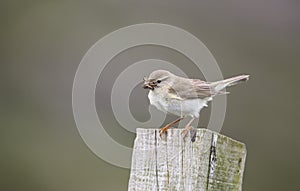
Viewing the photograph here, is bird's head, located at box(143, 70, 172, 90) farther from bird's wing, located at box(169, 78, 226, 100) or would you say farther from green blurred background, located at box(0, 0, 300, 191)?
green blurred background, located at box(0, 0, 300, 191)

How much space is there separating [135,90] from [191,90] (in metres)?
3.10

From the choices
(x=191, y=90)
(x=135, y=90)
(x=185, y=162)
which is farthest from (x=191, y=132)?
(x=135, y=90)

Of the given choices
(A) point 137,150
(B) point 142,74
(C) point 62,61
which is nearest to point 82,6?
(C) point 62,61

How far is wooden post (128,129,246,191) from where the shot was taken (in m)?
2.21

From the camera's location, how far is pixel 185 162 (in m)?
2.23

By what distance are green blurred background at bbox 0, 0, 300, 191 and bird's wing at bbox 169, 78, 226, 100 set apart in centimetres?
257

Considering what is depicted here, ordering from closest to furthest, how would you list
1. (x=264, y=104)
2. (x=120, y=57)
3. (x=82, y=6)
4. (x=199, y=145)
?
1. (x=199, y=145)
2. (x=264, y=104)
3. (x=120, y=57)
4. (x=82, y=6)

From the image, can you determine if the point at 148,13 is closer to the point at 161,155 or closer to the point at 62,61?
the point at 62,61

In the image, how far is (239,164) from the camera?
237 cm

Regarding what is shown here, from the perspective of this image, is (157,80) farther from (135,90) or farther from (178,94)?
(135,90)

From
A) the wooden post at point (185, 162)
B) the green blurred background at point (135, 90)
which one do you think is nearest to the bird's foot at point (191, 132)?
the wooden post at point (185, 162)

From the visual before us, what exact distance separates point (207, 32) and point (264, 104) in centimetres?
115

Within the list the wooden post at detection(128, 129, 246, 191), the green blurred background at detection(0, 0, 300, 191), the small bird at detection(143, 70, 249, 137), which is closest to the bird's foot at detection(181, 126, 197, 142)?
the wooden post at detection(128, 129, 246, 191)

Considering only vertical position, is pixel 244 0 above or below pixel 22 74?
above
